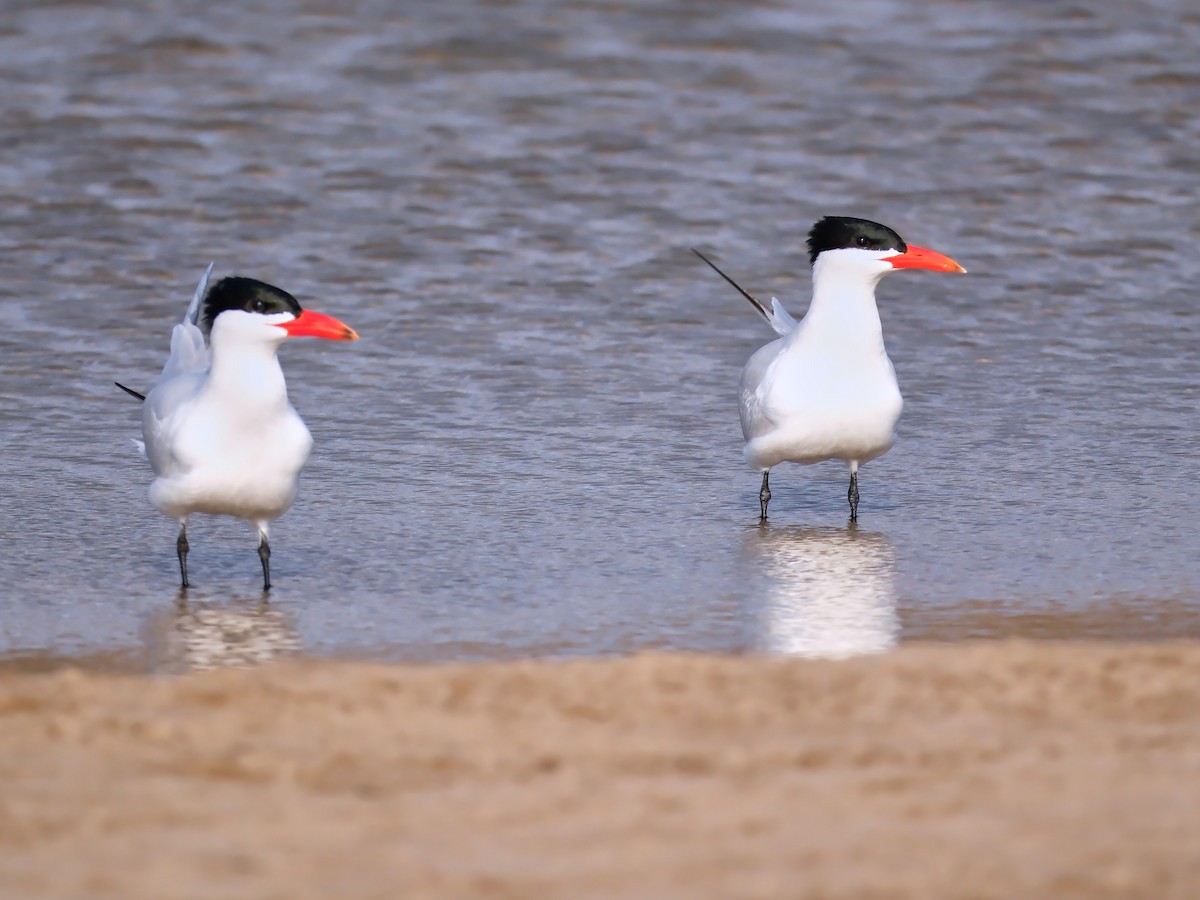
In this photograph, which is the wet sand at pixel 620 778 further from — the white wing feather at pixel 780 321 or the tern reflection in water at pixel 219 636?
the white wing feather at pixel 780 321

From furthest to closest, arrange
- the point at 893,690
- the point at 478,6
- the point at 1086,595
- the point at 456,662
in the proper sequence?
the point at 478,6 → the point at 1086,595 → the point at 456,662 → the point at 893,690

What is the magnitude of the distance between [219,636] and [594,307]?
4088mm

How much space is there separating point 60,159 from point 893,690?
755 cm

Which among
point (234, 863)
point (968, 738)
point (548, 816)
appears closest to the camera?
point (234, 863)

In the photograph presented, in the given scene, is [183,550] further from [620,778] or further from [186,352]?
[620,778]

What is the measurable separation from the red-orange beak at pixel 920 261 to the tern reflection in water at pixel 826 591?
0.97m

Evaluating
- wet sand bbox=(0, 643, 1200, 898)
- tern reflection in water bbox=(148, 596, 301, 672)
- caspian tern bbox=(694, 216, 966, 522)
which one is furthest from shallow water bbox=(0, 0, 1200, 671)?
wet sand bbox=(0, 643, 1200, 898)

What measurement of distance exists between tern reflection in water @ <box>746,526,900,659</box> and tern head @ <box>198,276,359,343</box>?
58.0 inches

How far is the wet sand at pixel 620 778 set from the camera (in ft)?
9.57

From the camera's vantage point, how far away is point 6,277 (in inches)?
355

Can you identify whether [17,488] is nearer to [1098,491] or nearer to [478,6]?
[1098,491]

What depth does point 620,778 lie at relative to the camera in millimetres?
3391

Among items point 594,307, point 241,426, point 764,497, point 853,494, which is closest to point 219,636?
point 241,426

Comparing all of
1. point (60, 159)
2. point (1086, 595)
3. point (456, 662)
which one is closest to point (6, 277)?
Answer: point (60, 159)
